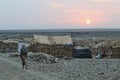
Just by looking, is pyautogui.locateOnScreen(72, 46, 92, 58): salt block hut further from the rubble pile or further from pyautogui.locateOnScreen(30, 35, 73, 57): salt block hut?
the rubble pile

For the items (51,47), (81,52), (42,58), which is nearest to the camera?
(42,58)

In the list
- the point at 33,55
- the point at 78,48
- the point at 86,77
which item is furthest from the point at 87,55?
the point at 86,77

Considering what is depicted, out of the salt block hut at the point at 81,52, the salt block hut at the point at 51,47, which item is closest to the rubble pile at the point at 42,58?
the salt block hut at the point at 51,47

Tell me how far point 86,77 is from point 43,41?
92.5 ft

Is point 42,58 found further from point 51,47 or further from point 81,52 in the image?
point 81,52

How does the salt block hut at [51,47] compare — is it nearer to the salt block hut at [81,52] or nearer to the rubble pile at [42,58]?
the salt block hut at [81,52]

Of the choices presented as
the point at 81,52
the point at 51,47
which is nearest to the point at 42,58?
the point at 51,47

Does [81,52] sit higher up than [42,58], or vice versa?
[42,58]

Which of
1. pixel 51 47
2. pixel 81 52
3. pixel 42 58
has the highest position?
pixel 51 47

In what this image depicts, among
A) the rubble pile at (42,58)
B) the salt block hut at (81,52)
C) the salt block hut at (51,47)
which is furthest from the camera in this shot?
the salt block hut at (81,52)

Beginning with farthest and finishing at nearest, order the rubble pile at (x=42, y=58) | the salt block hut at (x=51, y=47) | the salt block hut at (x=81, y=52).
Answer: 1. the salt block hut at (x=81, y=52)
2. the salt block hut at (x=51, y=47)
3. the rubble pile at (x=42, y=58)

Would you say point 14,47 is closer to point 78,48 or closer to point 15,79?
point 78,48

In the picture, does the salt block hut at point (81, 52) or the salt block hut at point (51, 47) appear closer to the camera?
the salt block hut at point (51, 47)

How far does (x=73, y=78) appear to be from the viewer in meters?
25.0
